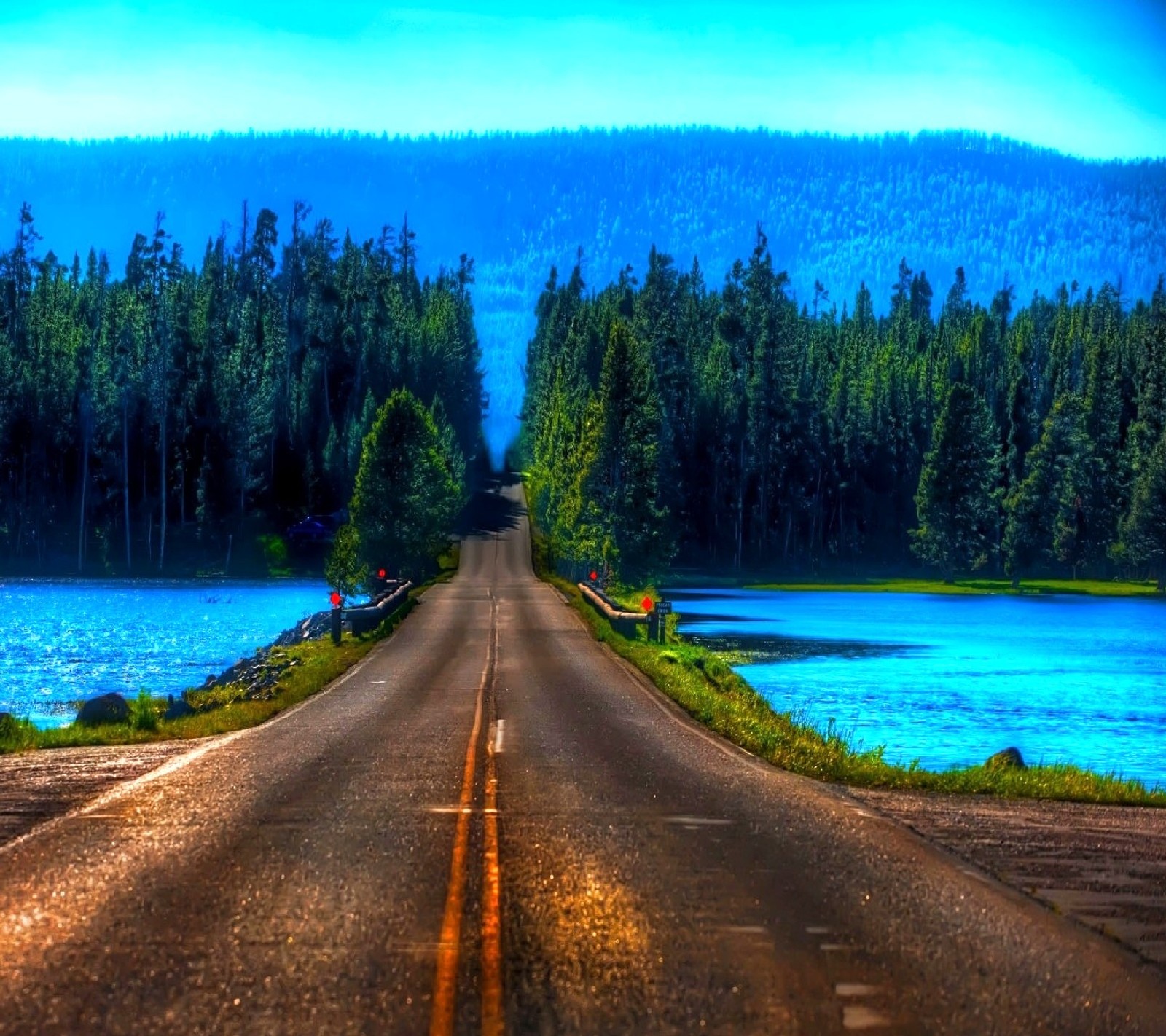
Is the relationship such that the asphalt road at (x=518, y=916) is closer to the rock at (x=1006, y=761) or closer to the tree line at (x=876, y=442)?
the rock at (x=1006, y=761)

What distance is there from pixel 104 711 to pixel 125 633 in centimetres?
3977

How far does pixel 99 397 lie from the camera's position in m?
117

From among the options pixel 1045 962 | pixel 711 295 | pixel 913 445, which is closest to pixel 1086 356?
pixel 913 445

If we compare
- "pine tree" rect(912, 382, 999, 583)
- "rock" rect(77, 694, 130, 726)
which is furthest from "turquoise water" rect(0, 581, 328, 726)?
"pine tree" rect(912, 382, 999, 583)

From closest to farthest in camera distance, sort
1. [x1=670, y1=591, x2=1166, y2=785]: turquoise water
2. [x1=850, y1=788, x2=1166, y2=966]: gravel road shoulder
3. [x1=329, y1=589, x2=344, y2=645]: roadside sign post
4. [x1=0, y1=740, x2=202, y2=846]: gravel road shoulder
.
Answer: [x1=850, y1=788, x2=1166, y2=966]: gravel road shoulder
[x1=0, y1=740, x2=202, y2=846]: gravel road shoulder
[x1=670, y1=591, x2=1166, y2=785]: turquoise water
[x1=329, y1=589, x2=344, y2=645]: roadside sign post

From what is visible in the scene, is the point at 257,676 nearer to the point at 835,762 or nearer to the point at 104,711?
the point at 104,711

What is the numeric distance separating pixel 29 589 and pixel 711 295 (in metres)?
89.0

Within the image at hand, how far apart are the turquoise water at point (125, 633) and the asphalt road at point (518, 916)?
896 inches

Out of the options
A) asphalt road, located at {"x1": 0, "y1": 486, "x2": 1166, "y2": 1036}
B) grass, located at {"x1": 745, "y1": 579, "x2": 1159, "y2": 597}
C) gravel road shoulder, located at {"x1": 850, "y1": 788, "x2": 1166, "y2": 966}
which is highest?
asphalt road, located at {"x1": 0, "y1": 486, "x2": 1166, "y2": 1036}

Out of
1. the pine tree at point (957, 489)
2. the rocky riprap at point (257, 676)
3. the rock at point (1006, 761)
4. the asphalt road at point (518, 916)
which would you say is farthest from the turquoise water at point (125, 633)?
the pine tree at point (957, 489)

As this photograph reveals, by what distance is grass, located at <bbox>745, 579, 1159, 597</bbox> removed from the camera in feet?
360

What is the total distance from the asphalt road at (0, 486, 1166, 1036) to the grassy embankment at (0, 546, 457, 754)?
6438 millimetres

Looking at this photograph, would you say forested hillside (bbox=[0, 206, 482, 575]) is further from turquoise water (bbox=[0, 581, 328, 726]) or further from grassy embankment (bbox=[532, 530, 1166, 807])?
grassy embankment (bbox=[532, 530, 1166, 807])

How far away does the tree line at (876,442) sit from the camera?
119188mm
